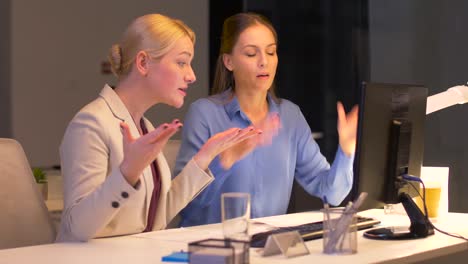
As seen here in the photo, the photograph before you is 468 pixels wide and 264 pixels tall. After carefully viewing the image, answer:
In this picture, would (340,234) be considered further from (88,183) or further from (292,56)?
(292,56)

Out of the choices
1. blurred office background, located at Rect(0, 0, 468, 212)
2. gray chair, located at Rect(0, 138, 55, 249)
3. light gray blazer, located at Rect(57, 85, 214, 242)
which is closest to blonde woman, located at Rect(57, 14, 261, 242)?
light gray blazer, located at Rect(57, 85, 214, 242)

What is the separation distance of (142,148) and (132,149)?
0.03m

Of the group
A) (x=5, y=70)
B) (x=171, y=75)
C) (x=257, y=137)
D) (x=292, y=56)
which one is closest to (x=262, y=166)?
(x=257, y=137)

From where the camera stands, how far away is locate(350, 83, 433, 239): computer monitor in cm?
238

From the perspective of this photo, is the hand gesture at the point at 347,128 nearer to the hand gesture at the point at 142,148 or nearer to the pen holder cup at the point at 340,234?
the pen holder cup at the point at 340,234

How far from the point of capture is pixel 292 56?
19.4ft

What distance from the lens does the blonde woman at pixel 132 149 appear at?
2.29 meters

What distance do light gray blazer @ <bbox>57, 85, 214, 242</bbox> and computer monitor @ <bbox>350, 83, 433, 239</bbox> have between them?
1.88 feet

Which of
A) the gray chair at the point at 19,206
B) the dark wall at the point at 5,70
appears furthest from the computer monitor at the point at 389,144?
the dark wall at the point at 5,70

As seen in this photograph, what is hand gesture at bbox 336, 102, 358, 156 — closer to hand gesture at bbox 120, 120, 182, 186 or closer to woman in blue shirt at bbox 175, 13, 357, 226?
woman in blue shirt at bbox 175, 13, 357, 226

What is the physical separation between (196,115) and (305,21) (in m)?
2.86

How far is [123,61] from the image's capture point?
2715 mm

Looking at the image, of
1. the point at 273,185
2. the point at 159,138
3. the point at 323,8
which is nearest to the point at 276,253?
the point at 159,138

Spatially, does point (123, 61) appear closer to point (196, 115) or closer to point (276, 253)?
point (196, 115)
